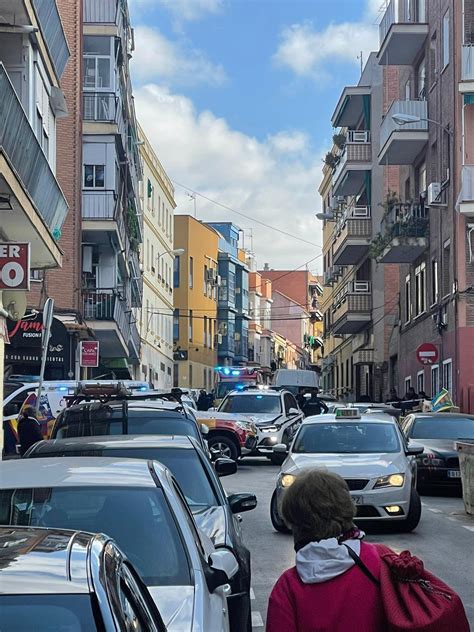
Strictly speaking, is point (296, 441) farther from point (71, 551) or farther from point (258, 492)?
point (71, 551)

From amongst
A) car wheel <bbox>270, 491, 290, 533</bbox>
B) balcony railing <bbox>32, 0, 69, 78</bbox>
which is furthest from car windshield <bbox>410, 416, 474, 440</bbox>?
balcony railing <bbox>32, 0, 69, 78</bbox>

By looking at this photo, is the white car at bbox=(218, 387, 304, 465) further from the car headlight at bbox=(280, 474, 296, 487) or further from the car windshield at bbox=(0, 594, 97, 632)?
the car windshield at bbox=(0, 594, 97, 632)

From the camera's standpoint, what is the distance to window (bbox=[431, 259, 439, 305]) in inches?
1488

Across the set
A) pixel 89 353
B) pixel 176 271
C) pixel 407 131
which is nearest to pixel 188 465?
pixel 89 353

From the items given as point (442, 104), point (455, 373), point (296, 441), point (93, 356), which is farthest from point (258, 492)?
point (442, 104)

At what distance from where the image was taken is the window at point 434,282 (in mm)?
37784

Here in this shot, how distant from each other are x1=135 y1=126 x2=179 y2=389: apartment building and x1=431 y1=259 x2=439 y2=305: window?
21.9m

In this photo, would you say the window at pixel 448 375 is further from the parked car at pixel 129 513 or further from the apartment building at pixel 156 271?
the parked car at pixel 129 513

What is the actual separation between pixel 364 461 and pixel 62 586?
12154mm

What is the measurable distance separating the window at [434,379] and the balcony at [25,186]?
18272mm

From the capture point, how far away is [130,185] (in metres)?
46.0

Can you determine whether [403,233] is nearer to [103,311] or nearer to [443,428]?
[103,311]

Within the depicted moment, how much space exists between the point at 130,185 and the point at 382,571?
42408 mm

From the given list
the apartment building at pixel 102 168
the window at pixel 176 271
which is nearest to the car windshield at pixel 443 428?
the apartment building at pixel 102 168
